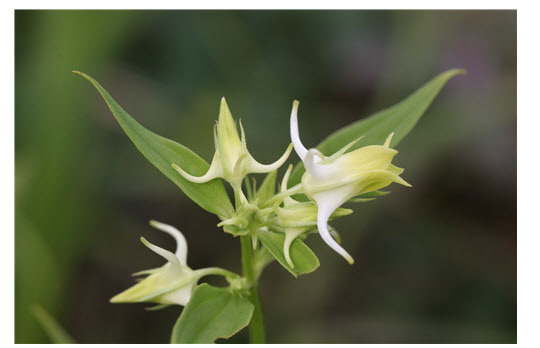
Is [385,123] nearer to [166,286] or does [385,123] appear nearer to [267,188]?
[267,188]

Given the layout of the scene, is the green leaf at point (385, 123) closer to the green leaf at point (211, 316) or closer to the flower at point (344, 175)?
the flower at point (344, 175)

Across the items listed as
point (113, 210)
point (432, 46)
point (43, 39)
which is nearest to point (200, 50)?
point (43, 39)

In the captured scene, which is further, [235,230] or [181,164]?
[181,164]

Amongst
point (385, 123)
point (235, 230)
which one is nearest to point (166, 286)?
point (235, 230)

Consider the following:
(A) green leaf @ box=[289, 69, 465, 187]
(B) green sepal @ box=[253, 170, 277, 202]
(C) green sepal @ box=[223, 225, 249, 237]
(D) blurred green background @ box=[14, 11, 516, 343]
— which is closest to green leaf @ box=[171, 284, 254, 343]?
(C) green sepal @ box=[223, 225, 249, 237]

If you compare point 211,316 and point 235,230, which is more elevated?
point 235,230

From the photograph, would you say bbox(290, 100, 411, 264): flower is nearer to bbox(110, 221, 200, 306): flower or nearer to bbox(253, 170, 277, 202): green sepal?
bbox(253, 170, 277, 202): green sepal

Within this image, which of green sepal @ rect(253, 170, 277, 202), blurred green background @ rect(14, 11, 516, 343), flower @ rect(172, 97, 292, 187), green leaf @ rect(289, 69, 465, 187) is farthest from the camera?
blurred green background @ rect(14, 11, 516, 343)

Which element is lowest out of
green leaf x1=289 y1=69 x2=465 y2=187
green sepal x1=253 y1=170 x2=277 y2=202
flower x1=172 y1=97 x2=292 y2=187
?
green sepal x1=253 y1=170 x2=277 y2=202
